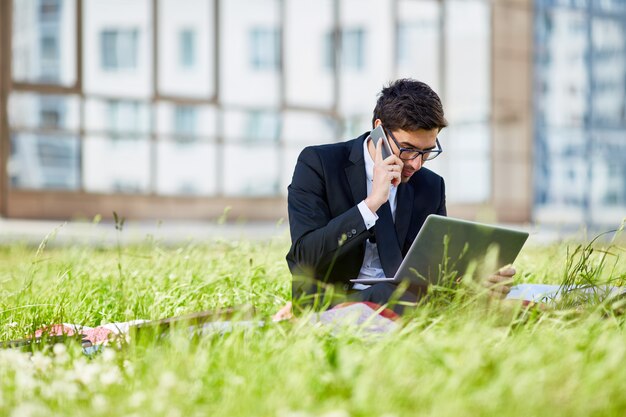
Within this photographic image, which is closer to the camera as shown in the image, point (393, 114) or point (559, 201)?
point (393, 114)

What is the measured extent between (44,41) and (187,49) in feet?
7.34

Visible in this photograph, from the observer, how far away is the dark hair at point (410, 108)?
3475 mm

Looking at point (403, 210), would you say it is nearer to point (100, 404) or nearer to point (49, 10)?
point (100, 404)

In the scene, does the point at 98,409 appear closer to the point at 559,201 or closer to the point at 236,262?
the point at 236,262

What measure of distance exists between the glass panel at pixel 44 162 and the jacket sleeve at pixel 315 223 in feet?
34.2

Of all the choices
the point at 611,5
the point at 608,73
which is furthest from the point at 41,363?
the point at 611,5

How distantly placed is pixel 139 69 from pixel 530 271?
10.3 meters

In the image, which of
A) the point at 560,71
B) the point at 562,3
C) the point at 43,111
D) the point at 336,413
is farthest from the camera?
the point at 562,3

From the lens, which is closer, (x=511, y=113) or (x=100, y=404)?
(x=100, y=404)

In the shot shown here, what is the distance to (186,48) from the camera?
14.3 m

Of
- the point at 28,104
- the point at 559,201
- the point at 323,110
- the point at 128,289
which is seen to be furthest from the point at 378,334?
the point at 559,201

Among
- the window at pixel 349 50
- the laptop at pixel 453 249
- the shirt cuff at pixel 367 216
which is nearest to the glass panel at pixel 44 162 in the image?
the window at pixel 349 50

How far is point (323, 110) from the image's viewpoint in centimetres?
1516

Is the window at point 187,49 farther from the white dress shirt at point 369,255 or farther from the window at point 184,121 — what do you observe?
the white dress shirt at point 369,255
